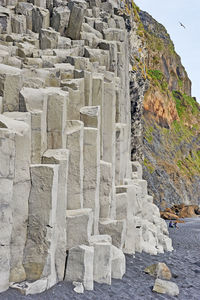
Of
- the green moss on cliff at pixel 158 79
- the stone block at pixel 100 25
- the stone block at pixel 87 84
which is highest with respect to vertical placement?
the green moss on cliff at pixel 158 79

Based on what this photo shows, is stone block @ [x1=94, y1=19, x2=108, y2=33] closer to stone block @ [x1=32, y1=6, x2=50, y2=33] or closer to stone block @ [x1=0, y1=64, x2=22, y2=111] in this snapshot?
stone block @ [x1=32, y1=6, x2=50, y2=33]

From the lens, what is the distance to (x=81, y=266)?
7746mm

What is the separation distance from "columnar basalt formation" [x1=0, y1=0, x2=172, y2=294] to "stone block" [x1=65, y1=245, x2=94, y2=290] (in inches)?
0.9

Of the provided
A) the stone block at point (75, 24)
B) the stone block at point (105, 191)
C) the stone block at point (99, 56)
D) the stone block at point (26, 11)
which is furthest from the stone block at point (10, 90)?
the stone block at point (26, 11)

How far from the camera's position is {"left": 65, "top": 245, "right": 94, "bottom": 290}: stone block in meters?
7.72

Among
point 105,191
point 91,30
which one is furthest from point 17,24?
point 105,191

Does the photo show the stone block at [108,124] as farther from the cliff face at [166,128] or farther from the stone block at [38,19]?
the cliff face at [166,128]

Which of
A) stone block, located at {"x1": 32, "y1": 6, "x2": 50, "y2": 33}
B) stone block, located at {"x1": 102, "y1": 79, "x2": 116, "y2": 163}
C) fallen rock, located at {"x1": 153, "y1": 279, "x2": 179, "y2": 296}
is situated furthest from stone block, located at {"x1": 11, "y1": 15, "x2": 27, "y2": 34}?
fallen rock, located at {"x1": 153, "y1": 279, "x2": 179, "y2": 296}

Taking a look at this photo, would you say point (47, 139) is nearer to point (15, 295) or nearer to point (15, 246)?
point (15, 246)

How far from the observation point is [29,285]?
6770mm

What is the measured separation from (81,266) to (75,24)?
13173mm

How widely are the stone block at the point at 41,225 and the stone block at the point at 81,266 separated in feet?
1.95

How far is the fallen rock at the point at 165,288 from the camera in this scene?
8711 millimetres

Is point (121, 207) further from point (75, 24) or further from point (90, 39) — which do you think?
point (75, 24)
